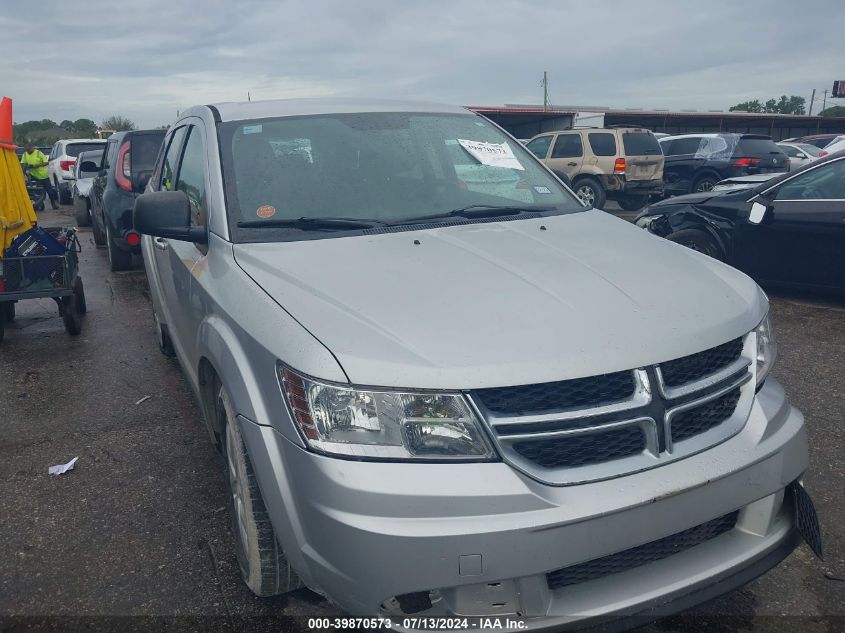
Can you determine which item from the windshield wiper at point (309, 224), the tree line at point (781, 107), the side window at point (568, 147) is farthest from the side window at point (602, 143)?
the tree line at point (781, 107)

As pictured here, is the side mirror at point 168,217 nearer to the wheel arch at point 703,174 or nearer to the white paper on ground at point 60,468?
the white paper on ground at point 60,468

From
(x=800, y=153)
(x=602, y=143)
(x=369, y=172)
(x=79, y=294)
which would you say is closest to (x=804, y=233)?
(x=369, y=172)

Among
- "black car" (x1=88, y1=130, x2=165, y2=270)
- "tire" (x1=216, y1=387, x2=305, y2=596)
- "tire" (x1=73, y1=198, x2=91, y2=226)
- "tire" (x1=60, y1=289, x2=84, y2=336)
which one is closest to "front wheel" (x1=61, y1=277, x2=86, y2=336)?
"tire" (x1=60, y1=289, x2=84, y2=336)

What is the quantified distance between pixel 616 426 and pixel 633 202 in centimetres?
1453

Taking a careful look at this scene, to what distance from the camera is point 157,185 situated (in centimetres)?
473

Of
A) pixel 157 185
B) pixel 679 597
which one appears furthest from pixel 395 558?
pixel 157 185

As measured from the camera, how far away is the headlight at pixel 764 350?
2451 millimetres

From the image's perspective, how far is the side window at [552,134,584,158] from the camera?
619 inches

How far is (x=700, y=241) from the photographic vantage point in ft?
23.5

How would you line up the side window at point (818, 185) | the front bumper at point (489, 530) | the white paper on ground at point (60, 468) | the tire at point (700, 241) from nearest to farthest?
the front bumper at point (489, 530) < the white paper on ground at point (60, 468) < the side window at point (818, 185) < the tire at point (700, 241)

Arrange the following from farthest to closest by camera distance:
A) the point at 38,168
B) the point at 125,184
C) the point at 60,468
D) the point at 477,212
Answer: the point at 38,168 → the point at 125,184 → the point at 60,468 → the point at 477,212

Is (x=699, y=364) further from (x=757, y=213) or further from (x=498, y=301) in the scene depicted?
(x=757, y=213)

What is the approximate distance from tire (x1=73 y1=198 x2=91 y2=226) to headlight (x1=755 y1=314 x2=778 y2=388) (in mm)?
13626

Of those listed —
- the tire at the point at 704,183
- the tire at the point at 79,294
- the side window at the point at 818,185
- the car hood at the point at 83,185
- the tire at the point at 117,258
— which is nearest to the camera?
the side window at the point at 818,185
